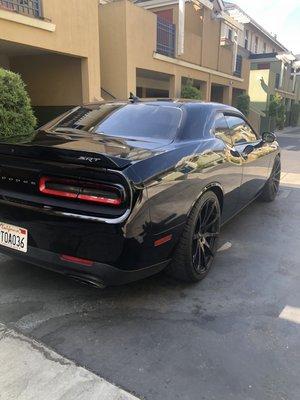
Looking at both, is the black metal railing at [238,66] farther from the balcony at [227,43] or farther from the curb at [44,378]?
the curb at [44,378]

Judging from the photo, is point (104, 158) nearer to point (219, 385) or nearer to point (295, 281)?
point (219, 385)

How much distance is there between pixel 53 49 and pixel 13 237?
715 cm

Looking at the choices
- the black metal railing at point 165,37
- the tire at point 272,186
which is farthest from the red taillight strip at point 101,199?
the black metal railing at point 165,37

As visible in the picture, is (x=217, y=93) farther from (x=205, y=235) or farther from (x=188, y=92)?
(x=205, y=235)

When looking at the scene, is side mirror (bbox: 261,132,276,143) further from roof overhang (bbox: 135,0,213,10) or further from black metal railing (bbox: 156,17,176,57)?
roof overhang (bbox: 135,0,213,10)

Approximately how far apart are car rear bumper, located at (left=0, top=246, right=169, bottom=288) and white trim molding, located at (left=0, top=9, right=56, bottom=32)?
633 cm

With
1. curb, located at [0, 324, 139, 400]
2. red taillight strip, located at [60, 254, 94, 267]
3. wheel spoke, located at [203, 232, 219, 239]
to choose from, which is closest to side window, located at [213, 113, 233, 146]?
wheel spoke, located at [203, 232, 219, 239]

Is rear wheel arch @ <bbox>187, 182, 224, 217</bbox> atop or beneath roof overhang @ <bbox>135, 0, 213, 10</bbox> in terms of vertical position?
beneath

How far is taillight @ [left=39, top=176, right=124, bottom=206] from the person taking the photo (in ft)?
8.16

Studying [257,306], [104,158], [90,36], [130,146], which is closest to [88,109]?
[130,146]

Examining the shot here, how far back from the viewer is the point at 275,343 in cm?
262

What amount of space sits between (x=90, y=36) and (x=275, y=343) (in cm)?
907

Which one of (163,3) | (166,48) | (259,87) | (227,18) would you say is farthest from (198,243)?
(259,87)

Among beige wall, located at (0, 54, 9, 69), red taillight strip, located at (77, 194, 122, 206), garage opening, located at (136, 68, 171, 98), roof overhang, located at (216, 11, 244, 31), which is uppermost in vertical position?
roof overhang, located at (216, 11, 244, 31)
